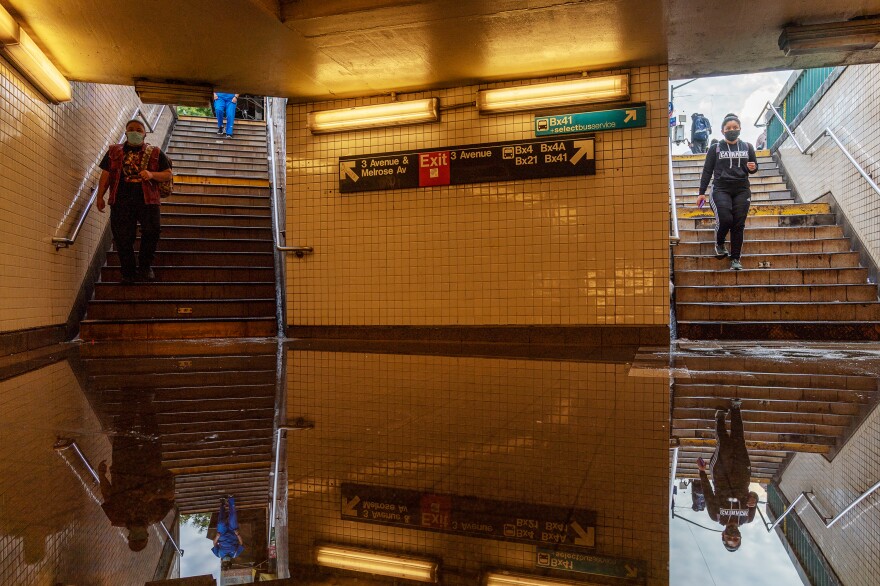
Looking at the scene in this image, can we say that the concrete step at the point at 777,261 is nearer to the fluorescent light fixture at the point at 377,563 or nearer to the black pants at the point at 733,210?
the black pants at the point at 733,210

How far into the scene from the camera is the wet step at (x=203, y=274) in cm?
757

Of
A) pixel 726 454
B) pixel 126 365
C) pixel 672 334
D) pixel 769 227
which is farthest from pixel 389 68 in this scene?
pixel 769 227

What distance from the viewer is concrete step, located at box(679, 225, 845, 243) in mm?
7820

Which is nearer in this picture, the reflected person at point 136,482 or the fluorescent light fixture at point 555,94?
the reflected person at point 136,482

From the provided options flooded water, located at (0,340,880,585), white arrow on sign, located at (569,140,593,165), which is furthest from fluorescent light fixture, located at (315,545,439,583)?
white arrow on sign, located at (569,140,593,165)

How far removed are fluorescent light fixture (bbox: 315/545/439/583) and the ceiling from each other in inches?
172

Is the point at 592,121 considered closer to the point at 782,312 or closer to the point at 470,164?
the point at 470,164

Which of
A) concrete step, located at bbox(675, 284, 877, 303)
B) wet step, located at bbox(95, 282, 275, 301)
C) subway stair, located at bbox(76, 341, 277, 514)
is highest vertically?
wet step, located at bbox(95, 282, 275, 301)

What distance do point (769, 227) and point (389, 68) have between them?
5.76m

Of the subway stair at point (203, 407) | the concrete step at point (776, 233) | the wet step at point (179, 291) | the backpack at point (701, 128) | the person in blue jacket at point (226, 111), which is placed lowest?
the subway stair at point (203, 407)

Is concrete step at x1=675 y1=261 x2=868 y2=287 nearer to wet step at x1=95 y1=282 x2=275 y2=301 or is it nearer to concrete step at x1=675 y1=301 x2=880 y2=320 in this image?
concrete step at x1=675 y1=301 x2=880 y2=320

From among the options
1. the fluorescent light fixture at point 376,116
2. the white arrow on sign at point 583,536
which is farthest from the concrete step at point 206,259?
the white arrow on sign at point 583,536

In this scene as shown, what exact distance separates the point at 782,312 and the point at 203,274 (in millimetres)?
7152

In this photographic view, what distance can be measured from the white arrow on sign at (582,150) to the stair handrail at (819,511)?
16.3ft
